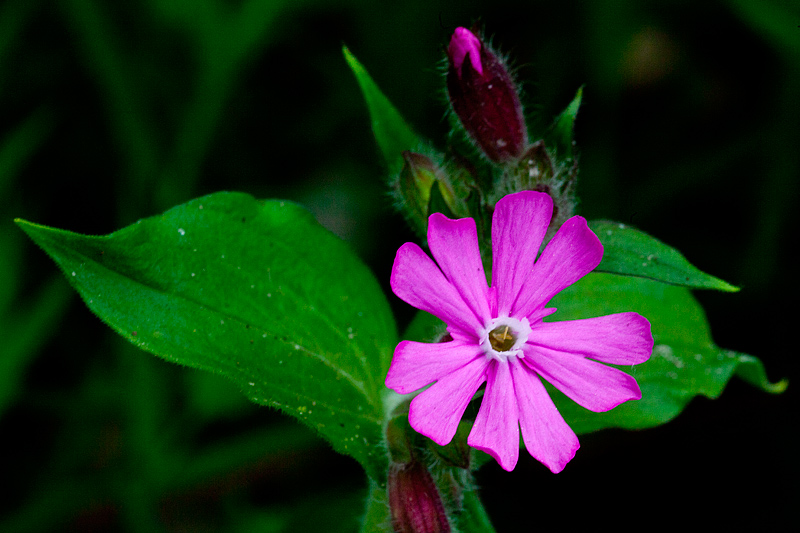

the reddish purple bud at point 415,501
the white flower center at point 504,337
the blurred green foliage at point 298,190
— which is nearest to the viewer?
the white flower center at point 504,337

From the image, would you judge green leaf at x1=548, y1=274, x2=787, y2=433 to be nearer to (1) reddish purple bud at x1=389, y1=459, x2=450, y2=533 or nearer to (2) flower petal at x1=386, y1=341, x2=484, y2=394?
(1) reddish purple bud at x1=389, y1=459, x2=450, y2=533

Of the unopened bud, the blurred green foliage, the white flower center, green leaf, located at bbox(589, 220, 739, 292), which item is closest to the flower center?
the white flower center

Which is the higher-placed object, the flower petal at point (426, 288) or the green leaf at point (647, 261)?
the green leaf at point (647, 261)

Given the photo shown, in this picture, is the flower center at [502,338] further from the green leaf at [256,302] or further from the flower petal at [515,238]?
the green leaf at [256,302]

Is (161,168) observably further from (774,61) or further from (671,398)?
(774,61)

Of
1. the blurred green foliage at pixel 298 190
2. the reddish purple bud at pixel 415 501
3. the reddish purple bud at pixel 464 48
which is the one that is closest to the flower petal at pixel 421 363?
the reddish purple bud at pixel 415 501
